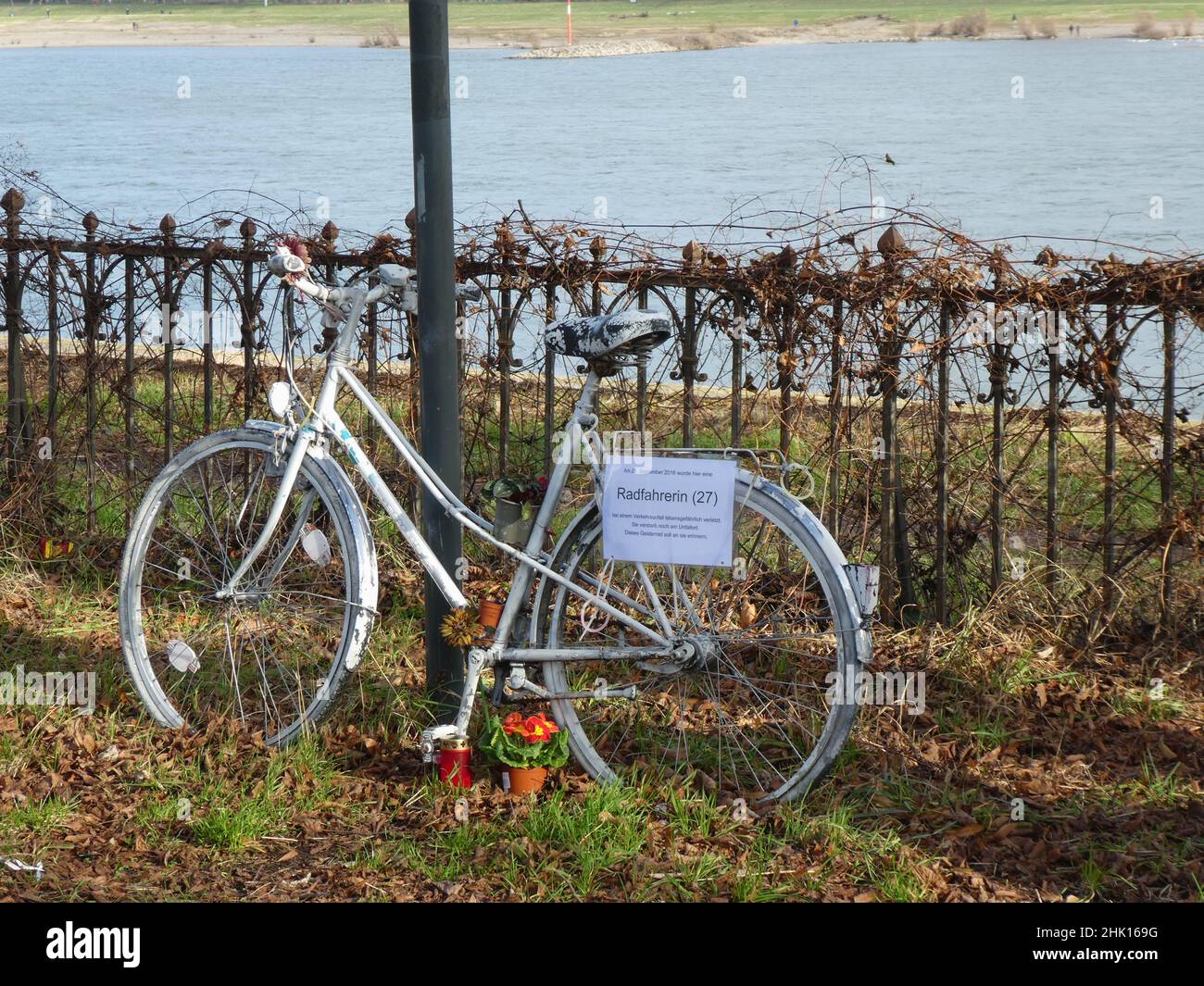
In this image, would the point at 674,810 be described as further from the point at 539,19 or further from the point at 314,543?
the point at 539,19

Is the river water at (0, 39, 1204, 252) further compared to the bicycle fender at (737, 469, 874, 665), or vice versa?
the river water at (0, 39, 1204, 252)

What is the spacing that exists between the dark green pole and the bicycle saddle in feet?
1.33

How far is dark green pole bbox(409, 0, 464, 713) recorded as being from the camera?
360 centimetres

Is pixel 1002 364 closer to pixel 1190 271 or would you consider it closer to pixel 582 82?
pixel 1190 271

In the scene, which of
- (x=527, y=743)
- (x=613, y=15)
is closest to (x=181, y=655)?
(x=527, y=743)

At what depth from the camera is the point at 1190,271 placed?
13.2ft

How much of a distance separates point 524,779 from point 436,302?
1.29 meters

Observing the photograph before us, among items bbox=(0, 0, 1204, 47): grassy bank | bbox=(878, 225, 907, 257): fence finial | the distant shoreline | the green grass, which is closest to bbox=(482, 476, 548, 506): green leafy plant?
bbox=(878, 225, 907, 257): fence finial

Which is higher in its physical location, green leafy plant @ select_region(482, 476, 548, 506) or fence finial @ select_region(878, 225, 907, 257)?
fence finial @ select_region(878, 225, 907, 257)

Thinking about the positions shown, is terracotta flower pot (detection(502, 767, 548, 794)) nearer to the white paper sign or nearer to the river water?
the white paper sign

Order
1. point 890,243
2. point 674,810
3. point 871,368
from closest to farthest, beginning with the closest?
point 674,810
point 890,243
point 871,368

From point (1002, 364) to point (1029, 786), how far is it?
1.28 metres

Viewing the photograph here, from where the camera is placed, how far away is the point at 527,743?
3602mm

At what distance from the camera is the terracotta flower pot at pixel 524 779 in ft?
11.8
